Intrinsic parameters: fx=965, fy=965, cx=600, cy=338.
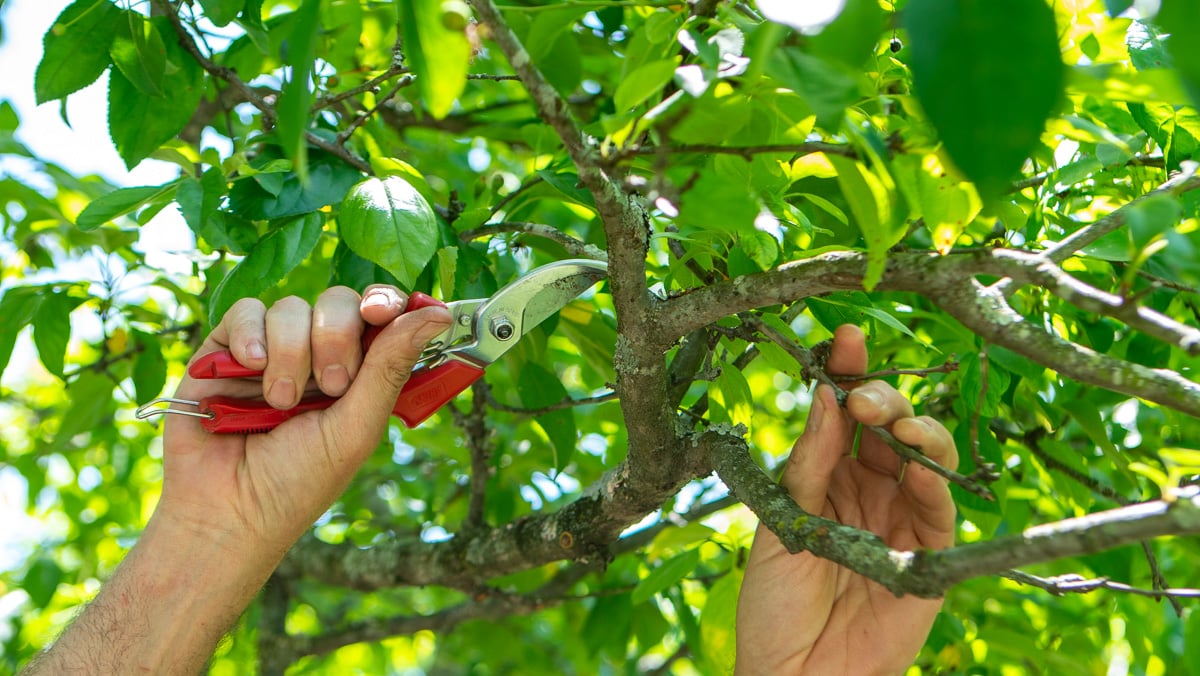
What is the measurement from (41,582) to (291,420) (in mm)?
1786

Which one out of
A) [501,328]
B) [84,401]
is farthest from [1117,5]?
[84,401]

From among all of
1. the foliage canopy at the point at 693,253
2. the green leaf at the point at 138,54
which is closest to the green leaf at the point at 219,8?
the foliage canopy at the point at 693,253

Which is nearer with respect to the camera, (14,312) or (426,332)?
(426,332)

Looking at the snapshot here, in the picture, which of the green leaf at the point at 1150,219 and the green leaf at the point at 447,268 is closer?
the green leaf at the point at 1150,219

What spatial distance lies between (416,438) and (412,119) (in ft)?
2.51

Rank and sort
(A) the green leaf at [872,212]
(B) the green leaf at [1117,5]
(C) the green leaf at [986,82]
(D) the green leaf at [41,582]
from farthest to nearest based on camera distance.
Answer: (D) the green leaf at [41,582] → (A) the green leaf at [872,212] → (B) the green leaf at [1117,5] → (C) the green leaf at [986,82]

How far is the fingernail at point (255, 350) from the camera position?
1184mm

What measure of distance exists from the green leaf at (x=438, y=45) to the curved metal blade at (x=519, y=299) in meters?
0.54

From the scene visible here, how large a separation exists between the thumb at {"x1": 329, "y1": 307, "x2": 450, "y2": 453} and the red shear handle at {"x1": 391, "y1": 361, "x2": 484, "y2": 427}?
0.03 m

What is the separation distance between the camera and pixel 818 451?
1.25 m

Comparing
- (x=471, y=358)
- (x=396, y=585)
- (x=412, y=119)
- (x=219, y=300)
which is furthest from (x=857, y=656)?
(x=412, y=119)

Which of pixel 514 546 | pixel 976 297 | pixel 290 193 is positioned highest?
pixel 976 297

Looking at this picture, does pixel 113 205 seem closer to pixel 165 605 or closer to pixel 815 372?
pixel 165 605

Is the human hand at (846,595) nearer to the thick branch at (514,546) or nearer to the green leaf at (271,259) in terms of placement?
the thick branch at (514,546)
